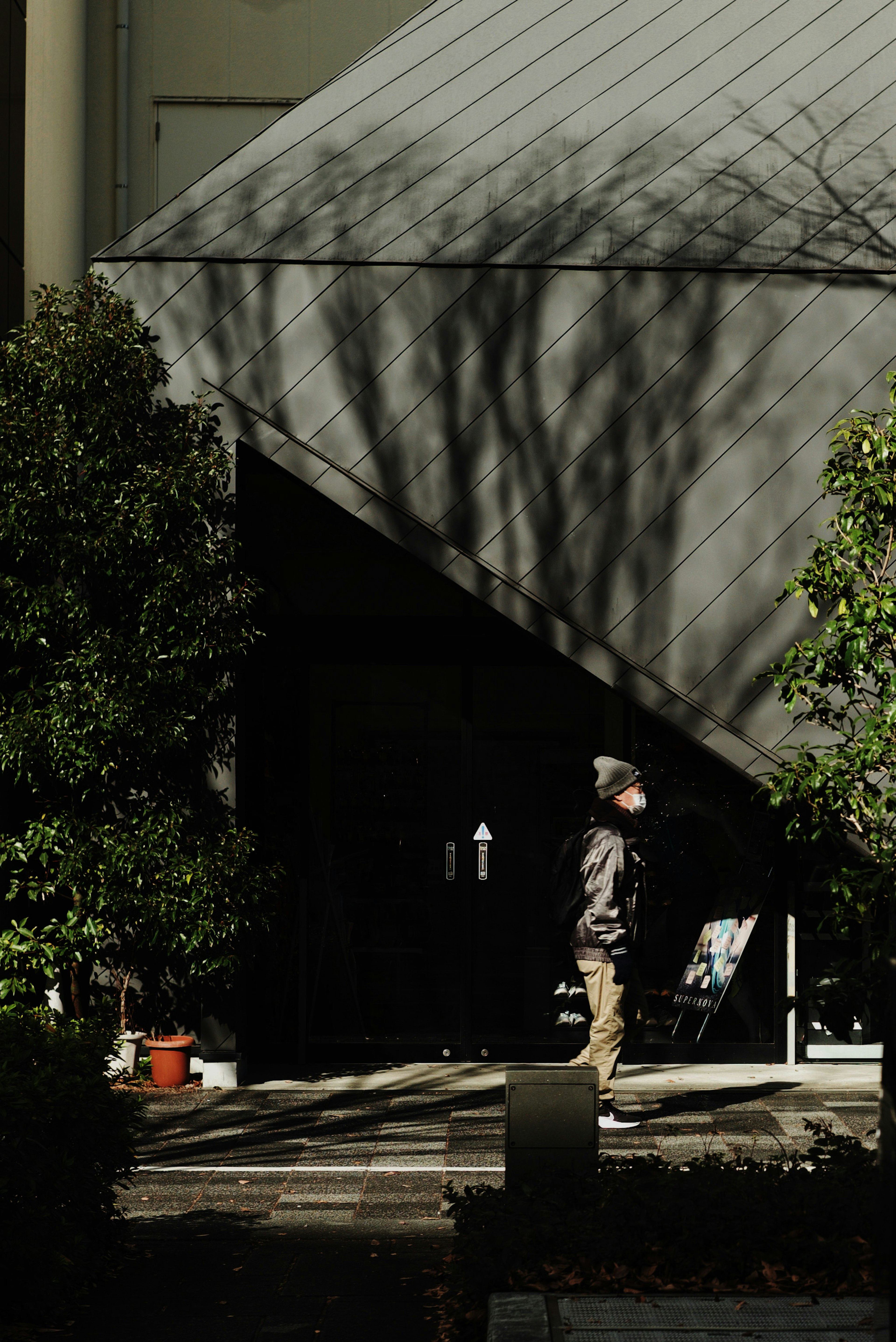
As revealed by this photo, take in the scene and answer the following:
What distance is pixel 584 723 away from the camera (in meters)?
9.90

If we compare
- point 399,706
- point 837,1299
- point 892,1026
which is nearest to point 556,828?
point 399,706

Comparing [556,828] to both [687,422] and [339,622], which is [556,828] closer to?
[339,622]

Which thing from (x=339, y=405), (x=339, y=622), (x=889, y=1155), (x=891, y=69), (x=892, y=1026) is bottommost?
(x=889, y=1155)

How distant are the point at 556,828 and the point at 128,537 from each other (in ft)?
12.3

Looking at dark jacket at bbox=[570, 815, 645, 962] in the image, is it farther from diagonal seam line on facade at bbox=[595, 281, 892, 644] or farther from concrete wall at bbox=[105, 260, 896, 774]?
diagonal seam line on facade at bbox=[595, 281, 892, 644]

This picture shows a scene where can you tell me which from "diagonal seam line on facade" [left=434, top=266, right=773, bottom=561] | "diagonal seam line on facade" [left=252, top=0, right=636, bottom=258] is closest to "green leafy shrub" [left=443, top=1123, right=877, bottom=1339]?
"diagonal seam line on facade" [left=434, top=266, right=773, bottom=561]

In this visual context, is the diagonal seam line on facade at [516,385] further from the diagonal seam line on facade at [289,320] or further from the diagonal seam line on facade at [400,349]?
the diagonal seam line on facade at [289,320]

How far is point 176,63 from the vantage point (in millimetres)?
11883

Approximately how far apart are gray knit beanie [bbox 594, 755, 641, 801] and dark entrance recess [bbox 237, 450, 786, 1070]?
1.83 m

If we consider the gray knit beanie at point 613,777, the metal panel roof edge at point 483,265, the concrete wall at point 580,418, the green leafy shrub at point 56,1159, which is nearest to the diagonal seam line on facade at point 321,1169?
the green leafy shrub at point 56,1159

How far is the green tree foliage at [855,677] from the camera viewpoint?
575cm

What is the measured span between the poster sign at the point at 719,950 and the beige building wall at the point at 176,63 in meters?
7.44

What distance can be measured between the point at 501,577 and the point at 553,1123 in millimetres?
4137

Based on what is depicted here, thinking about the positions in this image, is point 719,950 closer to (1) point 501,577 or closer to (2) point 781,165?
(1) point 501,577
